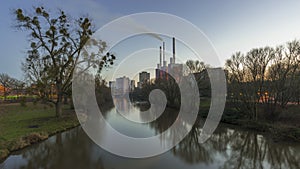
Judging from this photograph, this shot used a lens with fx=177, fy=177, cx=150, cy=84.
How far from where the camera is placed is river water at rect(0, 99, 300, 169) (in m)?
6.55

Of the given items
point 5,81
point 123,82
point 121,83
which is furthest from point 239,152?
point 5,81

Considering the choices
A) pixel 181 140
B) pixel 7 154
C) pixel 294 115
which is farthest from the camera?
pixel 294 115

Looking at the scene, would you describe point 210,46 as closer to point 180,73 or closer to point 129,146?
point 129,146

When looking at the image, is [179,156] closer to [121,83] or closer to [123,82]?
[123,82]

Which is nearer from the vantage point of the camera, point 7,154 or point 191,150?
point 7,154

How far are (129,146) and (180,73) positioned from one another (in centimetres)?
1455

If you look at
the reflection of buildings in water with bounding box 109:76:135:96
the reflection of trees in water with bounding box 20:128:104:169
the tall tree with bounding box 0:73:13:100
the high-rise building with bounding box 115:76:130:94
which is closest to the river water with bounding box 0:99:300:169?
the reflection of trees in water with bounding box 20:128:104:169

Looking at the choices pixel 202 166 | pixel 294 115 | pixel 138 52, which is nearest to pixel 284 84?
pixel 294 115

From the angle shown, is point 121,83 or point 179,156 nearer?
point 179,156

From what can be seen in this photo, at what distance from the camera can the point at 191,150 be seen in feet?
27.5

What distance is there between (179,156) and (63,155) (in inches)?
195

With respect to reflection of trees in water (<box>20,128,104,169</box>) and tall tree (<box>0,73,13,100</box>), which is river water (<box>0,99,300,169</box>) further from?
tall tree (<box>0,73,13,100</box>)

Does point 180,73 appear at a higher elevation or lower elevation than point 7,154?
higher

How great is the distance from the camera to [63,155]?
7555 millimetres
